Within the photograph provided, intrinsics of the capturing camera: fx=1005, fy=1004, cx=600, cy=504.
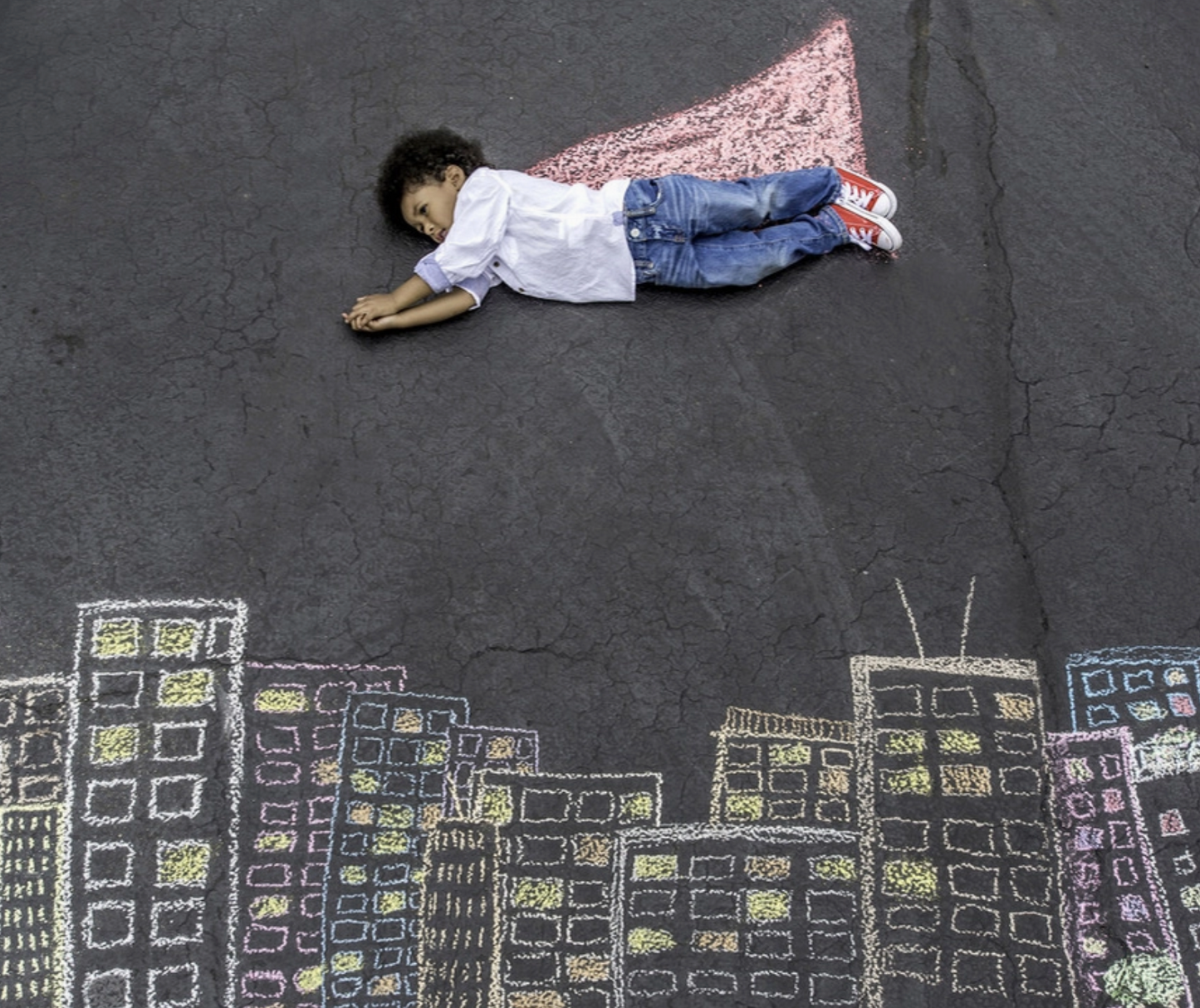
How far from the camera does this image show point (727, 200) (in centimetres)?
359

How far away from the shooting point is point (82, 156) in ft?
12.1

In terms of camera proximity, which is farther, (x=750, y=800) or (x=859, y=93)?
(x=859, y=93)

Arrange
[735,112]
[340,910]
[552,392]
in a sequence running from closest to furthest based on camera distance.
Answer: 1. [340,910]
2. [552,392]
3. [735,112]

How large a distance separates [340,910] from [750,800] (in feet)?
4.22

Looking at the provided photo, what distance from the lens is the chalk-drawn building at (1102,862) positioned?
3080 mm

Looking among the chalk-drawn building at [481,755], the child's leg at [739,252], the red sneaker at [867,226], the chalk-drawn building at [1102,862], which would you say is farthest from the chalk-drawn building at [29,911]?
the red sneaker at [867,226]

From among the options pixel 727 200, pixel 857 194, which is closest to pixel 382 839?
pixel 727 200

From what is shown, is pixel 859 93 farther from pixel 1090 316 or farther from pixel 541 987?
pixel 541 987

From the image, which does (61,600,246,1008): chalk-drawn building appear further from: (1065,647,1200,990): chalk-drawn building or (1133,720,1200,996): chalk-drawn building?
(1133,720,1200,996): chalk-drawn building

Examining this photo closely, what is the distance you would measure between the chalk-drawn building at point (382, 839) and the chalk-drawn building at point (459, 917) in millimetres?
35

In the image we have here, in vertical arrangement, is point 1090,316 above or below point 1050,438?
above

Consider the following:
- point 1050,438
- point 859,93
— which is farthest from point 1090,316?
point 859,93

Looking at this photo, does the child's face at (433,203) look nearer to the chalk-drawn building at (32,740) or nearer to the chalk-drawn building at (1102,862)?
the chalk-drawn building at (32,740)

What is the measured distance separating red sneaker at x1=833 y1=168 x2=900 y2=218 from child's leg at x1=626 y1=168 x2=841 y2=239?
37 millimetres
